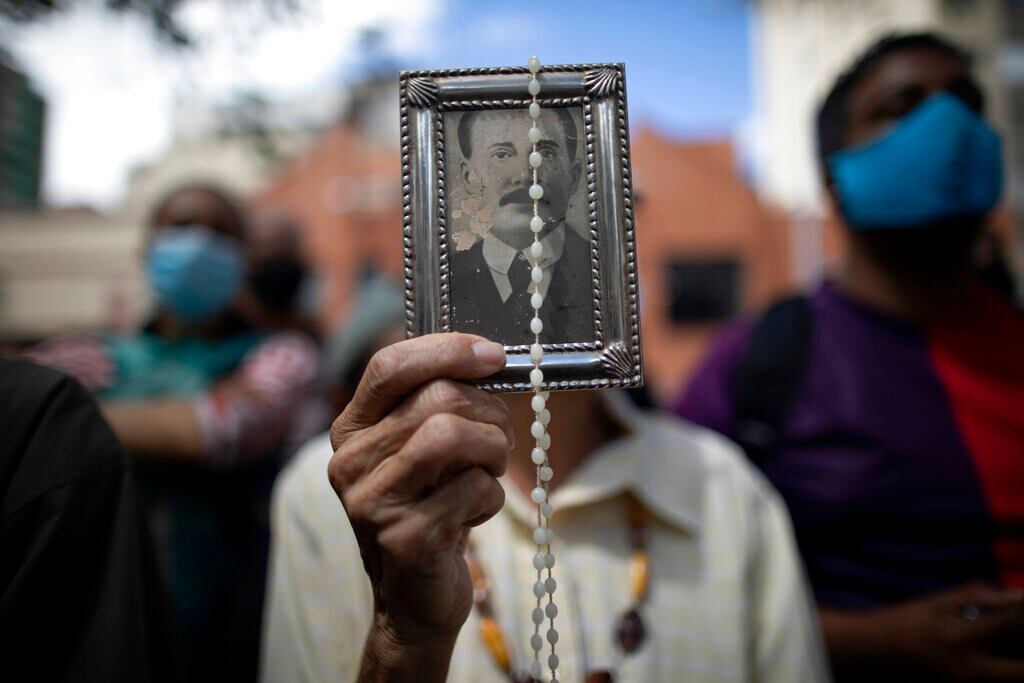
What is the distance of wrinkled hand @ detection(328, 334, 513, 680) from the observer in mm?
943

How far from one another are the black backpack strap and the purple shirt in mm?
29

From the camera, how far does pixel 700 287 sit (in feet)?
59.4

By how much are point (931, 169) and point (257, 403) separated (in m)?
2.17

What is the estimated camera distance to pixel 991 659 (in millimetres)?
1720

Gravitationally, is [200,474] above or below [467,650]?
above

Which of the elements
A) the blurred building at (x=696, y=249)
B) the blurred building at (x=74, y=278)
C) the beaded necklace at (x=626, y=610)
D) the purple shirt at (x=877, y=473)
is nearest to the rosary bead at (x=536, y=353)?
the beaded necklace at (x=626, y=610)

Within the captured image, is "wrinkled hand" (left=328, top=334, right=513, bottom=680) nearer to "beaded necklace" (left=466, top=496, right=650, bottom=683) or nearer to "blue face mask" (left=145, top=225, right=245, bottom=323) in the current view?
"beaded necklace" (left=466, top=496, right=650, bottom=683)

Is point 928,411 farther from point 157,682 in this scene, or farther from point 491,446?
point 157,682

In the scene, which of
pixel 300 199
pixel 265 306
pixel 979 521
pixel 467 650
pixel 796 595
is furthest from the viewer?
pixel 300 199

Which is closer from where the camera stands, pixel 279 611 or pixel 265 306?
pixel 279 611

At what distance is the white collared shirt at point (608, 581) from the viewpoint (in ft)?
4.76

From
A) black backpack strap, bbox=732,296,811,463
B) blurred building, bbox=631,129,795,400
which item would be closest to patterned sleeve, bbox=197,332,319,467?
black backpack strap, bbox=732,296,811,463

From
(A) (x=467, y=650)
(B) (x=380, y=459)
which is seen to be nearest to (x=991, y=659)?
(A) (x=467, y=650)

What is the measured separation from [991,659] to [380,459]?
63.7 inches
